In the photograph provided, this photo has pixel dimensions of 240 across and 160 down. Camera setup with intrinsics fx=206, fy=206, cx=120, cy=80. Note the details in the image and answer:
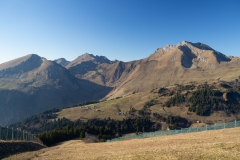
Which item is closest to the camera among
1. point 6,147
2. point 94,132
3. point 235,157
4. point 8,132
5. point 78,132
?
point 235,157

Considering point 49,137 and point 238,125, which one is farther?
point 49,137

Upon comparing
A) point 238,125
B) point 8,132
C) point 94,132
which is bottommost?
point 94,132

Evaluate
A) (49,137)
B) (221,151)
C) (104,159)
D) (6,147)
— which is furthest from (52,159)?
(49,137)

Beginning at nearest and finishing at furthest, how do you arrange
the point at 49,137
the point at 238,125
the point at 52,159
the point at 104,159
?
the point at 104,159, the point at 52,159, the point at 238,125, the point at 49,137

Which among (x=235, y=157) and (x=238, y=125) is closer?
(x=235, y=157)

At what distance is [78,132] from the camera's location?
16650cm

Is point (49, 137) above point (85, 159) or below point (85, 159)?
below

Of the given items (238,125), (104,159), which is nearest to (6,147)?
(104,159)

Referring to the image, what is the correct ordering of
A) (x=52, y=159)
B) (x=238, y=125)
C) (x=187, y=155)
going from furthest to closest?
(x=238, y=125) < (x=52, y=159) < (x=187, y=155)

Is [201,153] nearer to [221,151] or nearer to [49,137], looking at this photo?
[221,151]

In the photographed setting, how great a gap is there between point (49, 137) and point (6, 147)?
106m

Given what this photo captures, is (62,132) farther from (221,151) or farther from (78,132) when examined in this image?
(221,151)

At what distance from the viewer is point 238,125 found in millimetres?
62781

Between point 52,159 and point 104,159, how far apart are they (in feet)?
30.9
